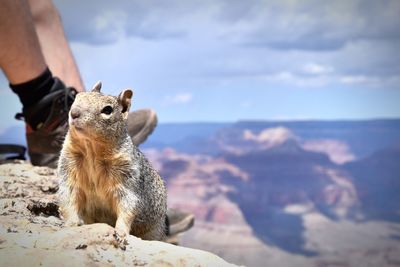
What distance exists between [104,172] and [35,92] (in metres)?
1.03

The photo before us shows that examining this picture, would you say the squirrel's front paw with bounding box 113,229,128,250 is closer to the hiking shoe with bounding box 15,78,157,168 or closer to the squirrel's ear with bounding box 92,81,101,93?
the squirrel's ear with bounding box 92,81,101,93

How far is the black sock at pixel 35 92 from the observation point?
250 centimetres

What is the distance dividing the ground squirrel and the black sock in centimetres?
91

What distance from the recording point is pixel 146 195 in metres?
1.77

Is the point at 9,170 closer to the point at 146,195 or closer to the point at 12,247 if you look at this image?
the point at 146,195

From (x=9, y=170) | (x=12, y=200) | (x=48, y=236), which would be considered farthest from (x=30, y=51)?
(x=48, y=236)

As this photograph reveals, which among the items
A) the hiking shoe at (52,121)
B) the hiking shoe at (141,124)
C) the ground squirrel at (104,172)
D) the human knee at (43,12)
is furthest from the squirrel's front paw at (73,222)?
the human knee at (43,12)

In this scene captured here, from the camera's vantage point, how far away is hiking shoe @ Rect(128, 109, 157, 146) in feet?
9.32

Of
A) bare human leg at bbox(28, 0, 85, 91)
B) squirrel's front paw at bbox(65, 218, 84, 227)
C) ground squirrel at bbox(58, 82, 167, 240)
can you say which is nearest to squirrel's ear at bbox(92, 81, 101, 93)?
ground squirrel at bbox(58, 82, 167, 240)

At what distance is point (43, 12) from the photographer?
10.3 ft

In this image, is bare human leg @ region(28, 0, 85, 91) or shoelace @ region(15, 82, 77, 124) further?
bare human leg @ region(28, 0, 85, 91)

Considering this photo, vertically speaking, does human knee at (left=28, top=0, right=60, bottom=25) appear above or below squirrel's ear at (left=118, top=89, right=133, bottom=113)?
above

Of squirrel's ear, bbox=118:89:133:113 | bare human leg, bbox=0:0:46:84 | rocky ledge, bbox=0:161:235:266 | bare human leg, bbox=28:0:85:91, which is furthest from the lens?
bare human leg, bbox=28:0:85:91

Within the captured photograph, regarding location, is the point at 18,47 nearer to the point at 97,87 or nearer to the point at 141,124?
the point at 141,124
